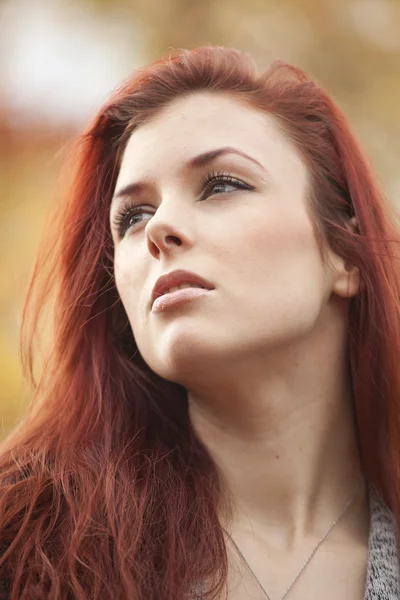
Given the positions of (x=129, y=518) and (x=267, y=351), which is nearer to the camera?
(x=129, y=518)

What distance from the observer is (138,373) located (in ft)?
6.81

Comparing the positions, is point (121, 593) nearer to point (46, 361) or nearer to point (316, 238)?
point (46, 361)

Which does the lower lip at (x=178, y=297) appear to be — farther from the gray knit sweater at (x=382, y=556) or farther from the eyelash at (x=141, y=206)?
the gray knit sweater at (x=382, y=556)

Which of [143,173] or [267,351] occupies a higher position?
[143,173]

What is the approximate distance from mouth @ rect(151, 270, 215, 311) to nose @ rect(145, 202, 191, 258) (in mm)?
59

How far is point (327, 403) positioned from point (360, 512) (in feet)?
0.86

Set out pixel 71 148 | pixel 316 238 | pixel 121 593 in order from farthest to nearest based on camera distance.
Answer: pixel 71 148 → pixel 316 238 → pixel 121 593

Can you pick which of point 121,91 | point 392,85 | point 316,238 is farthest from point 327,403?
point 392,85

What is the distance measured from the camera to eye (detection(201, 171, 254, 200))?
1863mm

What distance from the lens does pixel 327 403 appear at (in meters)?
2.00

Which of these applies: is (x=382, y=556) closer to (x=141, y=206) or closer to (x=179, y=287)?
(x=179, y=287)

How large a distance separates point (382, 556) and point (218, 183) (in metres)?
0.87

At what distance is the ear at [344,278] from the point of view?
6.54ft

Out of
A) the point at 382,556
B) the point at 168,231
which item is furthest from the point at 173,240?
the point at 382,556
